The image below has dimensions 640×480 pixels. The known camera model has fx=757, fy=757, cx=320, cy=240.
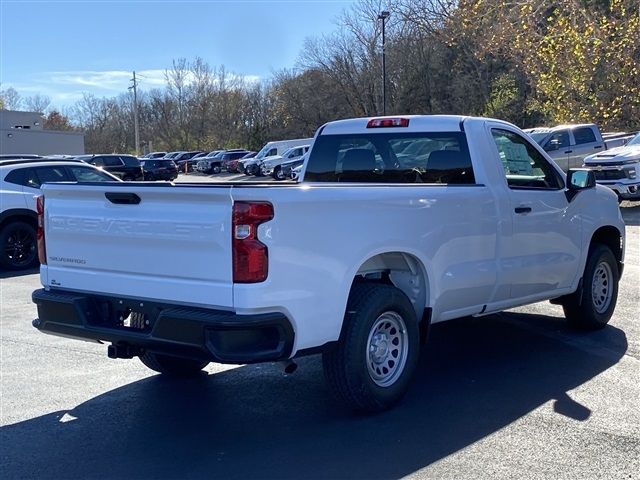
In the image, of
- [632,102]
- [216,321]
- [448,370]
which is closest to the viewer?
[216,321]

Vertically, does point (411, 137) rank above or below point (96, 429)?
above

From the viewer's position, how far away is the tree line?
25.1m

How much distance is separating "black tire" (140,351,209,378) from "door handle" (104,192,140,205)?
1718 mm

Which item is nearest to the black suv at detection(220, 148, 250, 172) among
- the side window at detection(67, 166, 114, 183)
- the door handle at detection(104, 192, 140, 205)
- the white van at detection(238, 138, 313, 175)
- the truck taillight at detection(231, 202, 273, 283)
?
the white van at detection(238, 138, 313, 175)

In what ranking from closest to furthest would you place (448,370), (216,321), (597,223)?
(216,321) < (448,370) < (597,223)

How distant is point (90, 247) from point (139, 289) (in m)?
0.56

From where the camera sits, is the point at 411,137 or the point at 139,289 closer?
the point at 139,289

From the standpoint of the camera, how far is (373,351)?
5.20 m

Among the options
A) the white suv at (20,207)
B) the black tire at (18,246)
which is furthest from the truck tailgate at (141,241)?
the black tire at (18,246)

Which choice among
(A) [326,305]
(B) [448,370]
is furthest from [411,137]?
(A) [326,305]

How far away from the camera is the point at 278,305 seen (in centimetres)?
438

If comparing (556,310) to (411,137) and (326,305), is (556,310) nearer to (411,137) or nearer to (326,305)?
(411,137)

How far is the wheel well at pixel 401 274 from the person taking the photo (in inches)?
207

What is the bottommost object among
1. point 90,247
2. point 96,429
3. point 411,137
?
point 96,429
